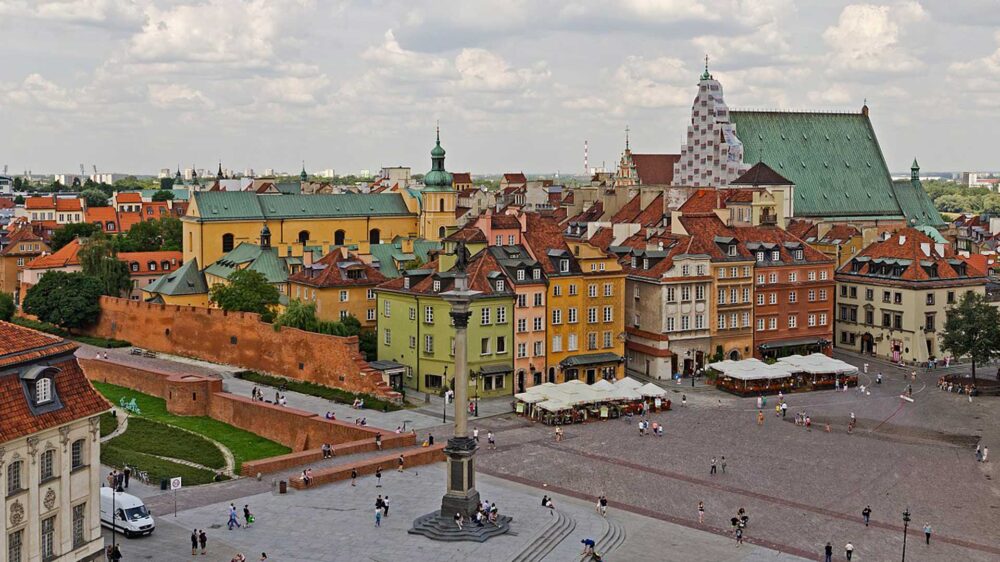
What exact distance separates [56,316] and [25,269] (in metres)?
18.2

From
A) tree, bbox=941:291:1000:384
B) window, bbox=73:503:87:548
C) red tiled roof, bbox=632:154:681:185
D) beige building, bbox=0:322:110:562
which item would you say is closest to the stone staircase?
window, bbox=73:503:87:548

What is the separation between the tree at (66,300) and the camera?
87500mm

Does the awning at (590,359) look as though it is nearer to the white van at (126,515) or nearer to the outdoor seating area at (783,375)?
the outdoor seating area at (783,375)

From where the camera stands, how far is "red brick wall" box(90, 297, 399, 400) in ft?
214

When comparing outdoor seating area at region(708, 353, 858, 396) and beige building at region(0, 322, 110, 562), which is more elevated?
beige building at region(0, 322, 110, 562)

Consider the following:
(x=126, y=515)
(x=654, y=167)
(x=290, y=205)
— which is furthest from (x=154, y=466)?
(x=654, y=167)

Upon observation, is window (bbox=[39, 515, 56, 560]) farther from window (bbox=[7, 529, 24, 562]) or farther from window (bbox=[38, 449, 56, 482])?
window (bbox=[38, 449, 56, 482])

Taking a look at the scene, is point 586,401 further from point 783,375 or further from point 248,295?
point 248,295

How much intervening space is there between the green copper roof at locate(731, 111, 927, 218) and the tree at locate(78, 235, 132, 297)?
2281 inches

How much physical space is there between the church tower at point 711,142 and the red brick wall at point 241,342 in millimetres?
52317

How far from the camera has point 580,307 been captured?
227 ft

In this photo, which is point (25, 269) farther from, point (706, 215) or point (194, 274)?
point (706, 215)

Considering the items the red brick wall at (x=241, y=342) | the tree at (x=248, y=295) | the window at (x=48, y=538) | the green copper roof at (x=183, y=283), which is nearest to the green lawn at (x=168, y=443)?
the red brick wall at (x=241, y=342)

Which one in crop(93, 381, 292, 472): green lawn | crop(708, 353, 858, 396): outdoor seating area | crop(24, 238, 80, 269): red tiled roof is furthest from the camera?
crop(24, 238, 80, 269): red tiled roof
